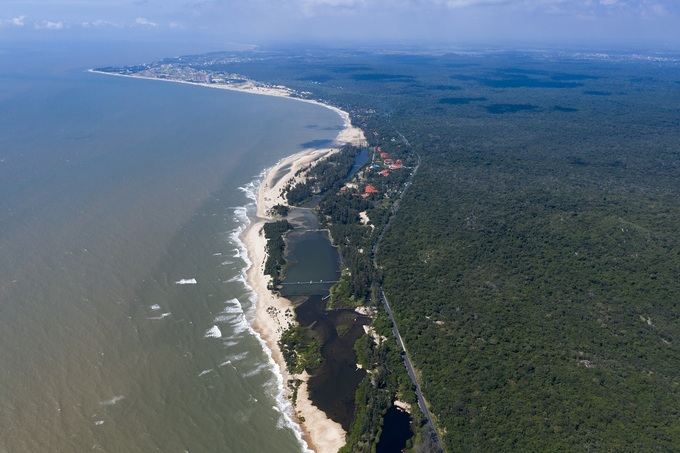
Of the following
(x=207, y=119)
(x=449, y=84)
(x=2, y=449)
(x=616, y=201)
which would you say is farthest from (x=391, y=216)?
(x=449, y=84)

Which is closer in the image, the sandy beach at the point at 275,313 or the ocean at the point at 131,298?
the sandy beach at the point at 275,313

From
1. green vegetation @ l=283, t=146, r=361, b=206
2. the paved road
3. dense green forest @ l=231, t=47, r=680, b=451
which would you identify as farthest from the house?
the paved road

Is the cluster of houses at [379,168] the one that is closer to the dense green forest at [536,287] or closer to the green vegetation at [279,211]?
the dense green forest at [536,287]

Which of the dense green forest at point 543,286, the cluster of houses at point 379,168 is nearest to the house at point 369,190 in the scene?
the cluster of houses at point 379,168

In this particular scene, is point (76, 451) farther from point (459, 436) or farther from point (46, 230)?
point (46, 230)

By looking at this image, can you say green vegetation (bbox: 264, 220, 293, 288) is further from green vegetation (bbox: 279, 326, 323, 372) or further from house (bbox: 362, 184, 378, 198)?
house (bbox: 362, 184, 378, 198)

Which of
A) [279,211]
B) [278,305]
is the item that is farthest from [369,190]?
[278,305]
